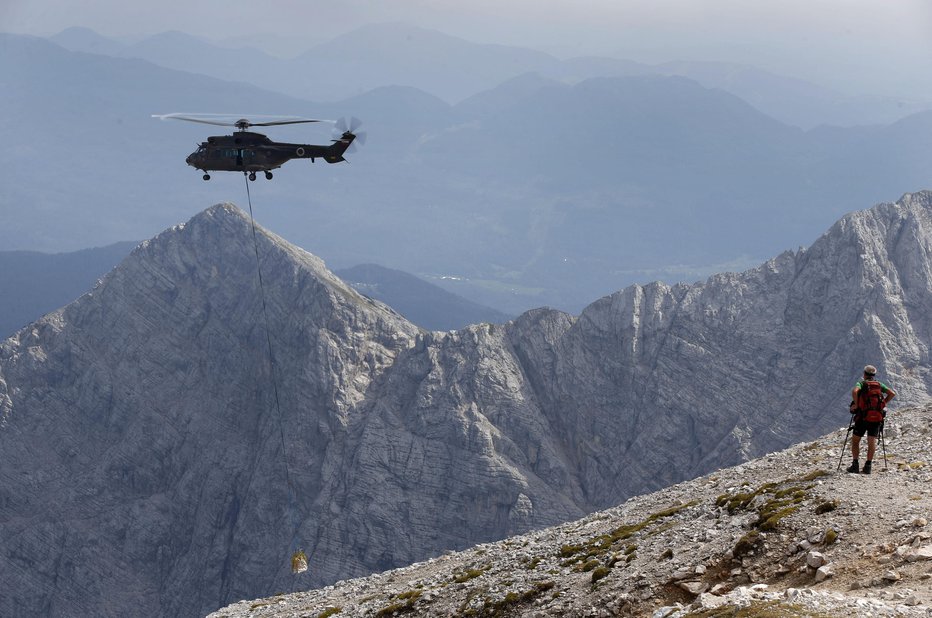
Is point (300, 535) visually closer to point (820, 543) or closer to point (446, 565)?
point (446, 565)

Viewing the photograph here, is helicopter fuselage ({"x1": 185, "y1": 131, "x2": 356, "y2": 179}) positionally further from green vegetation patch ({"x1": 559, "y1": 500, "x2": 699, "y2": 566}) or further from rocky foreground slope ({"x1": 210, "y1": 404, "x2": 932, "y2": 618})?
green vegetation patch ({"x1": 559, "y1": 500, "x2": 699, "y2": 566})

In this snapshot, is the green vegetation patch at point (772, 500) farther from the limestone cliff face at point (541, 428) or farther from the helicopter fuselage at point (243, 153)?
the limestone cliff face at point (541, 428)

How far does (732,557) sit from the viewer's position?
35719 millimetres

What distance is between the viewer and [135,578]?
19712cm

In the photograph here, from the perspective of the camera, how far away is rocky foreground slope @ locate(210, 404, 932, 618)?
1207 inches

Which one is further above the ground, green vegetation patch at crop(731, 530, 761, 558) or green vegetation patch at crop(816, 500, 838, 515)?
green vegetation patch at crop(816, 500, 838, 515)

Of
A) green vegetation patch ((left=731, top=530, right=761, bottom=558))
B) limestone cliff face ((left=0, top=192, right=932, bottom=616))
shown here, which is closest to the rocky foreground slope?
green vegetation patch ((left=731, top=530, right=761, bottom=558))

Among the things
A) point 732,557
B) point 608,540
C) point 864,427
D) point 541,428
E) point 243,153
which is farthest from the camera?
point 541,428

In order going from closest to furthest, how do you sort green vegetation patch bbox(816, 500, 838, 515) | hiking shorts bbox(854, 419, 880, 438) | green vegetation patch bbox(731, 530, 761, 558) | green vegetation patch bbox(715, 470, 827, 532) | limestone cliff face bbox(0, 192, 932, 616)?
green vegetation patch bbox(731, 530, 761, 558) → green vegetation patch bbox(816, 500, 838, 515) → green vegetation patch bbox(715, 470, 827, 532) → hiking shorts bbox(854, 419, 880, 438) → limestone cliff face bbox(0, 192, 932, 616)

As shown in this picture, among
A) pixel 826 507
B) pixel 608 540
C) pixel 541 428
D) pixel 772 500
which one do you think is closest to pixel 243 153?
pixel 608 540

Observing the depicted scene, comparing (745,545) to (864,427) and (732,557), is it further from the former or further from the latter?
(864,427)

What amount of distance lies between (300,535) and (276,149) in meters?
114

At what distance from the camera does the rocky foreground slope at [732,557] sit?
30.7 m

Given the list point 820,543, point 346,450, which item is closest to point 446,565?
point 820,543
